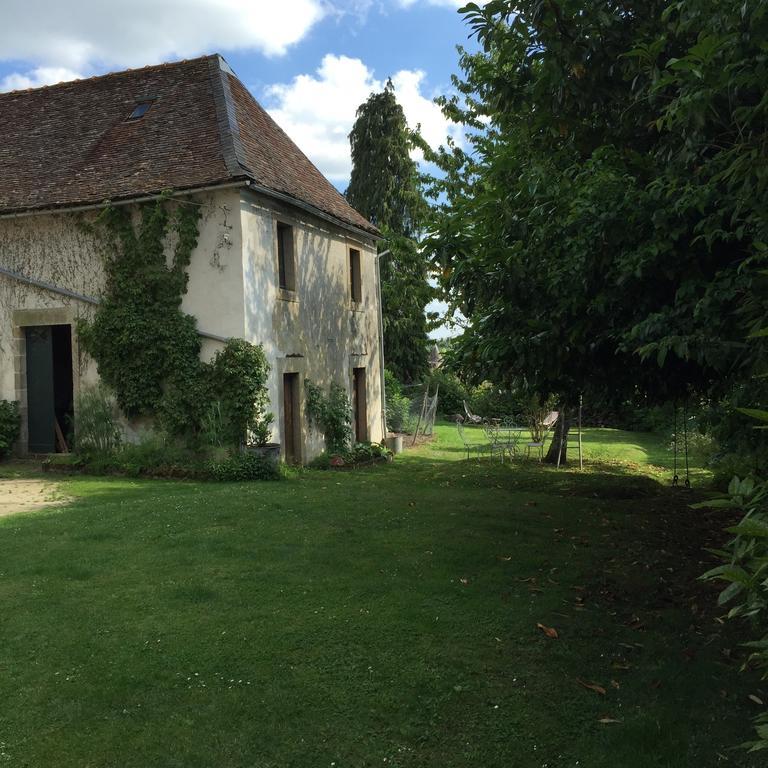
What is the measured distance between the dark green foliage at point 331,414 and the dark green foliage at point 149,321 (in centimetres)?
314

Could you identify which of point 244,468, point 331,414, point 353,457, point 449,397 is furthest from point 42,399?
point 449,397

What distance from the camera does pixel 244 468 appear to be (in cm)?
1210

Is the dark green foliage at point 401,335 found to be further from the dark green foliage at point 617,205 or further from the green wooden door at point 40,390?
the dark green foliage at point 617,205

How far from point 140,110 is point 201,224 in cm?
426

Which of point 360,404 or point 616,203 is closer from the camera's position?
point 616,203

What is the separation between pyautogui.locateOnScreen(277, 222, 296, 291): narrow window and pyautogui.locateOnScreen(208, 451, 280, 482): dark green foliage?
157 inches

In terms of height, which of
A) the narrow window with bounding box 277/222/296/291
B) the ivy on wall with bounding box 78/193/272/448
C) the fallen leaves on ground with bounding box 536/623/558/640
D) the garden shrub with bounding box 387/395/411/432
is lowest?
the fallen leaves on ground with bounding box 536/623/558/640

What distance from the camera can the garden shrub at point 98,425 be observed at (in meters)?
13.1

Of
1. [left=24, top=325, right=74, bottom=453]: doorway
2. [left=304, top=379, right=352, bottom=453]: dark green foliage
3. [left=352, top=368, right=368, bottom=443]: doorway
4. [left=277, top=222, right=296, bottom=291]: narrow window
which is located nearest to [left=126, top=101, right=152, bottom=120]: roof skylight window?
[left=277, top=222, right=296, bottom=291]: narrow window

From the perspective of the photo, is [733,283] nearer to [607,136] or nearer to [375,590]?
[607,136]

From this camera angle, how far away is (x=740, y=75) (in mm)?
3371

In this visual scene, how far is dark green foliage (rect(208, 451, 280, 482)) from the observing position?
11.9 meters

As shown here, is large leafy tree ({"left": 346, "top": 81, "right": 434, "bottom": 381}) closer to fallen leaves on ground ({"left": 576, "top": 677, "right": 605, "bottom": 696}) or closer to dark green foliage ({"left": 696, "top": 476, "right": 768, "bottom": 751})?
fallen leaves on ground ({"left": 576, "top": 677, "right": 605, "bottom": 696})

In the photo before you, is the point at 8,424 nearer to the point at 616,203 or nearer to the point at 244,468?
the point at 244,468
